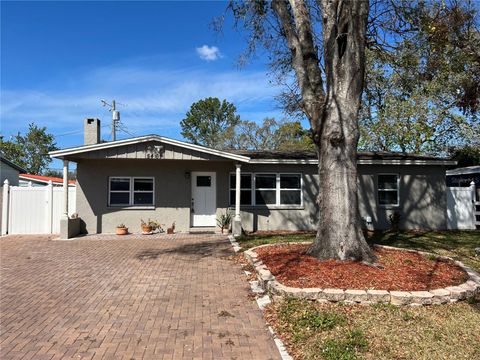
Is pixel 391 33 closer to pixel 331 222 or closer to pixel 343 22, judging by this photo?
pixel 343 22

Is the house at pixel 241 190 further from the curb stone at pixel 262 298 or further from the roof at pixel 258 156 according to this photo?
the curb stone at pixel 262 298

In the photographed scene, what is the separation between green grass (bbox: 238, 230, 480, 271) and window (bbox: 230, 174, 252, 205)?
6.13 ft

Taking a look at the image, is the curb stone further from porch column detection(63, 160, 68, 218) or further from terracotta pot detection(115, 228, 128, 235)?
porch column detection(63, 160, 68, 218)

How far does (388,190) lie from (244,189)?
599 centimetres

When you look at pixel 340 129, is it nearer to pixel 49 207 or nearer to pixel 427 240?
pixel 427 240

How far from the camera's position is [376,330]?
480 centimetres

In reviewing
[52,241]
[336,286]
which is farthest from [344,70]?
[52,241]

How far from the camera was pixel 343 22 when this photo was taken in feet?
25.9

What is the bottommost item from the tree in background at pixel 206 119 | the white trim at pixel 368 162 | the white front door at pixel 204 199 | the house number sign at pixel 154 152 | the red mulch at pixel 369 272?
the red mulch at pixel 369 272

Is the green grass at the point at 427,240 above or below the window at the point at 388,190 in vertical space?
below

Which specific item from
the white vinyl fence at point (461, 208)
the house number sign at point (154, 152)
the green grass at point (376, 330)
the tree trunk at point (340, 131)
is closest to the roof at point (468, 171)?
the white vinyl fence at point (461, 208)

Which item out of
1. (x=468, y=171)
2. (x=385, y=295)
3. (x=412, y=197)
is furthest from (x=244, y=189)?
(x=468, y=171)

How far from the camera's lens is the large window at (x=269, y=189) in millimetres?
15453

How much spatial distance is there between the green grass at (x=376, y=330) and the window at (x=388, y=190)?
34.7 feet
